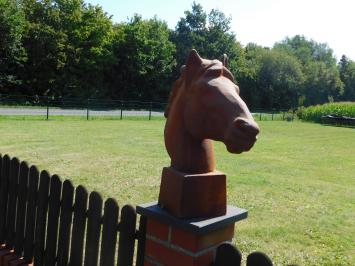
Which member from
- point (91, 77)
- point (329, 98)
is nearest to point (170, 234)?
point (91, 77)

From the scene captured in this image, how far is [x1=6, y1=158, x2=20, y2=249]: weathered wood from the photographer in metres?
3.99

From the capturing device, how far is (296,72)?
56.8 m

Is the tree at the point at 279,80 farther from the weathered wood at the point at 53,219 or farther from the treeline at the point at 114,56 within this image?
the weathered wood at the point at 53,219

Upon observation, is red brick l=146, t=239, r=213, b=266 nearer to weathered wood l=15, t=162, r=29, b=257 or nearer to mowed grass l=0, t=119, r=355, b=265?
weathered wood l=15, t=162, r=29, b=257

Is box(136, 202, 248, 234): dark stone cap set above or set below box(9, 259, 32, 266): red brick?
above

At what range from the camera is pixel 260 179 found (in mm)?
8445

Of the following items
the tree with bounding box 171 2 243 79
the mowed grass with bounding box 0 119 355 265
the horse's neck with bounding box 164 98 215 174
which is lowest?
the mowed grass with bounding box 0 119 355 265

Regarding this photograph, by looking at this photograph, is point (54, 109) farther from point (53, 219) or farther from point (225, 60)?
point (225, 60)

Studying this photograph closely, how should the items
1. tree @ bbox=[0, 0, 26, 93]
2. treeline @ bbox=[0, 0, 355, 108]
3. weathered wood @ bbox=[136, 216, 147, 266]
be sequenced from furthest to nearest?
treeline @ bbox=[0, 0, 355, 108] < tree @ bbox=[0, 0, 26, 93] < weathered wood @ bbox=[136, 216, 147, 266]

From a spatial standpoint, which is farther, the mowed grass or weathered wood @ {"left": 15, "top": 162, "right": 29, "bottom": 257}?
the mowed grass

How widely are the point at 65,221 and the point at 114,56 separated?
119 ft

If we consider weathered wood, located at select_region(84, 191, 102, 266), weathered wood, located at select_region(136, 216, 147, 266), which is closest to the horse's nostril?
weathered wood, located at select_region(136, 216, 147, 266)

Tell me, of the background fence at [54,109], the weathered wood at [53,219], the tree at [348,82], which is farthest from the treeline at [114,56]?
the weathered wood at [53,219]

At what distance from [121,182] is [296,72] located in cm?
5394
